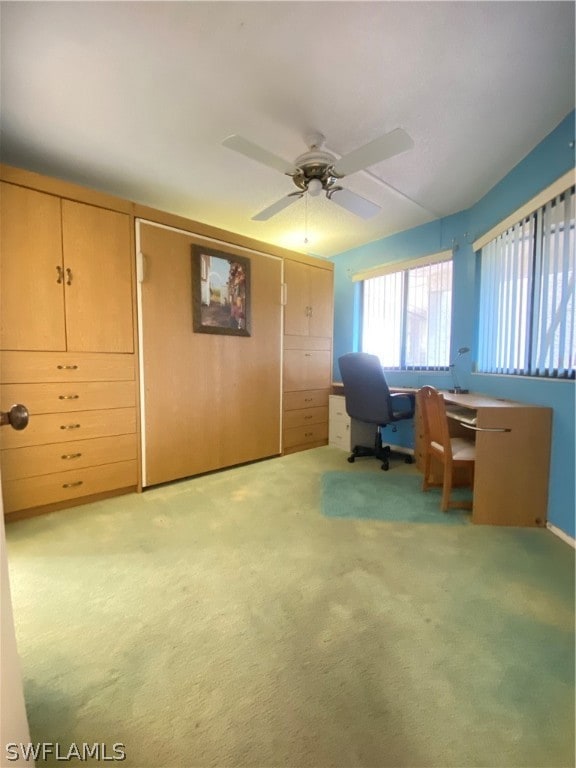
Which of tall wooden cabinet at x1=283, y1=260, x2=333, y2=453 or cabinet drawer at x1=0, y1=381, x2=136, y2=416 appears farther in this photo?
tall wooden cabinet at x1=283, y1=260, x2=333, y2=453

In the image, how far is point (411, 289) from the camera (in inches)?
153

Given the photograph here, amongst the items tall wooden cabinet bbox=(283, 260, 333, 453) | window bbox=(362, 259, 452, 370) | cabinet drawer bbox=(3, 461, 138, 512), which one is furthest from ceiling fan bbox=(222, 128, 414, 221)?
cabinet drawer bbox=(3, 461, 138, 512)

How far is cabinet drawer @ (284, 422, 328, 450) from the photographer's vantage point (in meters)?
3.72

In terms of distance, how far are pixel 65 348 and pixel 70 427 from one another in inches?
21.9

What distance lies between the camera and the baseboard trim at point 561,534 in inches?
73.7

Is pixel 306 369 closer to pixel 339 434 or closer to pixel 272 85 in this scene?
pixel 339 434

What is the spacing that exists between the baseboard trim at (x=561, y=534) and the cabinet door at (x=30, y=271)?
3.41 metres

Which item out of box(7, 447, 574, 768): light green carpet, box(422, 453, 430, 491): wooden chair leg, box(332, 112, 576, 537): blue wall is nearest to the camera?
box(7, 447, 574, 768): light green carpet

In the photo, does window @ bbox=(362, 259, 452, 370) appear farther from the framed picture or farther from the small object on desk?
the framed picture

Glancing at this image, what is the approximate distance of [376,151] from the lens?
5.88 ft

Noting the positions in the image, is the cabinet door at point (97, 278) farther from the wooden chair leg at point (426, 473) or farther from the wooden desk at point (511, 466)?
the wooden desk at point (511, 466)

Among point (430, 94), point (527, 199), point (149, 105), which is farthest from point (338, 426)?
point (149, 105)

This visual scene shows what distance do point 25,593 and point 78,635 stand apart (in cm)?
45

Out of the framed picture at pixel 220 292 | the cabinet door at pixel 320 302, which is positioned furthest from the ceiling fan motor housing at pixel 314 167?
the cabinet door at pixel 320 302
